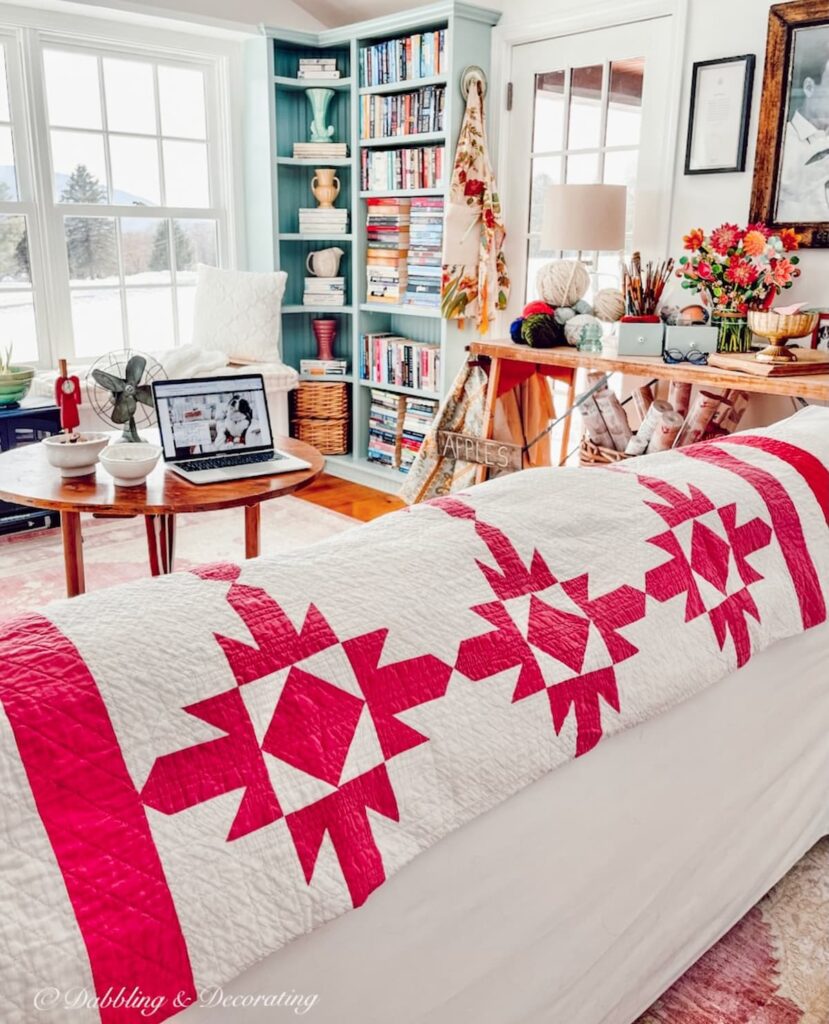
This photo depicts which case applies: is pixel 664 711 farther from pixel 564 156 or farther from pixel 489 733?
pixel 564 156

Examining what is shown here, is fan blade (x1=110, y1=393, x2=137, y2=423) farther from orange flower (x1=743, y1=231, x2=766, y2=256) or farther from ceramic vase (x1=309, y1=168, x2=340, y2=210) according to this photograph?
ceramic vase (x1=309, y1=168, x2=340, y2=210)

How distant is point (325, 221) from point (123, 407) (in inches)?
96.1

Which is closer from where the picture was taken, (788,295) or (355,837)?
(355,837)

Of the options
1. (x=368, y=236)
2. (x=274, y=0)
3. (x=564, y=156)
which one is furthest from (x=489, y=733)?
(x=274, y=0)

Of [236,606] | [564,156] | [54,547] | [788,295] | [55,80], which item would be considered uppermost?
[55,80]

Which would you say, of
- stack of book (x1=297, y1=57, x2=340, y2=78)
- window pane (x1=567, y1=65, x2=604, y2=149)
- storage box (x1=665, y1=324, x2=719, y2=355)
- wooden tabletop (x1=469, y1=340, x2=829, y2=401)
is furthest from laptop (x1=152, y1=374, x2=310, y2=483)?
stack of book (x1=297, y1=57, x2=340, y2=78)

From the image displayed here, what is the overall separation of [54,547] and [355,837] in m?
3.03

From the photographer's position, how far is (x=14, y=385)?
3.58 m

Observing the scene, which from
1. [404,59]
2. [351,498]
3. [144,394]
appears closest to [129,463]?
[144,394]

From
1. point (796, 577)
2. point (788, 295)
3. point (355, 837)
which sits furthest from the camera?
point (788, 295)

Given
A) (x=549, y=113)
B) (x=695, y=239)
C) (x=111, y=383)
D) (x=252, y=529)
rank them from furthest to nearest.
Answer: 1. (x=549, y=113)
2. (x=695, y=239)
3. (x=252, y=529)
4. (x=111, y=383)

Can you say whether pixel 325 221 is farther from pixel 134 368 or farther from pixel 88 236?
pixel 134 368

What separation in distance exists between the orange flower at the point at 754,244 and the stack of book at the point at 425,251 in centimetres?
166

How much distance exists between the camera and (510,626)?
1.00 metres
